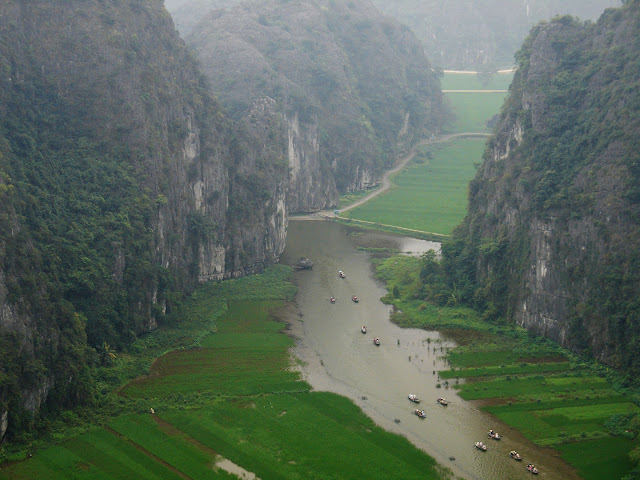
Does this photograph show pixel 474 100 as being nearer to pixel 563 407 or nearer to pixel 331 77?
pixel 331 77

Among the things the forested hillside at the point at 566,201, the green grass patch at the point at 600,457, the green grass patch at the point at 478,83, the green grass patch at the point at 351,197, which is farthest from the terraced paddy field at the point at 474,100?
the green grass patch at the point at 600,457

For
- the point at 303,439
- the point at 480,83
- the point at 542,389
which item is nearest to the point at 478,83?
the point at 480,83

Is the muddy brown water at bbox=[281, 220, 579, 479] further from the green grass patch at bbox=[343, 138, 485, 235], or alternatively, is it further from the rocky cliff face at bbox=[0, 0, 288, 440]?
the green grass patch at bbox=[343, 138, 485, 235]

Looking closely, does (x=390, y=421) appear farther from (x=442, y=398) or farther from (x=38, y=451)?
(x=38, y=451)

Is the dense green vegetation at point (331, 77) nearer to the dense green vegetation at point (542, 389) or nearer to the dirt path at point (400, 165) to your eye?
the dirt path at point (400, 165)

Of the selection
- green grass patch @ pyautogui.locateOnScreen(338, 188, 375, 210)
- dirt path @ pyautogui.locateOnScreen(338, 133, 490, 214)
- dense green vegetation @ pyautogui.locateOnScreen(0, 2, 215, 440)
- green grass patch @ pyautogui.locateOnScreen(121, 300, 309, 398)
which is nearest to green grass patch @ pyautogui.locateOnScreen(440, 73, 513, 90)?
dirt path @ pyautogui.locateOnScreen(338, 133, 490, 214)

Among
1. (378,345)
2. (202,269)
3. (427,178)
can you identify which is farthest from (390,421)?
(427,178)
